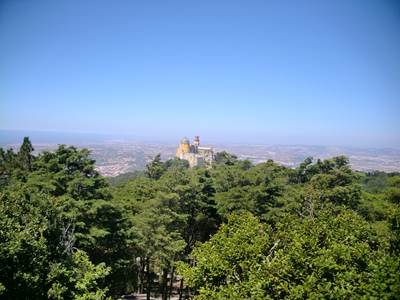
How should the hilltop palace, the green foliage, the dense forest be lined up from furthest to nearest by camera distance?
the hilltop palace
the dense forest
the green foliage

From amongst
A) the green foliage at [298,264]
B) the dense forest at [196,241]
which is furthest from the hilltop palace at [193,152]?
the green foliage at [298,264]

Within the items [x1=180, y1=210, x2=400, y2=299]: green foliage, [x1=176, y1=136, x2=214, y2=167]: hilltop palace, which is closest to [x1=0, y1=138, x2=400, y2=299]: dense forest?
[x1=180, y1=210, x2=400, y2=299]: green foliage

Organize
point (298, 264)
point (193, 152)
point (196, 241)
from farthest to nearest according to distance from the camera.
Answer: point (193, 152) < point (196, 241) < point (298, 264)

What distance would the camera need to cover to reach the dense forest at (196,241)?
8.38m

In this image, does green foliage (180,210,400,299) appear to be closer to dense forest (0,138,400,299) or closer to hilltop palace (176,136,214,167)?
dense forest (0,138,400,299)

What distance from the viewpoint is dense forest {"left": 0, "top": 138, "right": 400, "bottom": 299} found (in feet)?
27.5

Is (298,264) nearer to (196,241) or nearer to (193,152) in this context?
(196,241)

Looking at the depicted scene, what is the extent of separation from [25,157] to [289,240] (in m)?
23.2

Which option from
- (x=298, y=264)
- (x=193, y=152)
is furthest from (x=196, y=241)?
(x=193, y=152)

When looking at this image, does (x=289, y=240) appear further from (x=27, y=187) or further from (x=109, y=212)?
(x=27, y=187)

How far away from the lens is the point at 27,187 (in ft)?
46.8

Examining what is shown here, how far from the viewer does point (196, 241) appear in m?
13.8

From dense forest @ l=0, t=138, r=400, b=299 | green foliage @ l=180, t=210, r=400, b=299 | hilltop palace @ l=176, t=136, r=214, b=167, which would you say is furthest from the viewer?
hilltop palace @ l=176, t=136, r=214, b=167

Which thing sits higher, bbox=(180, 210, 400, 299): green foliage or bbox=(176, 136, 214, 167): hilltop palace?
bbox=(180, 210, 400, 299): green foliage
